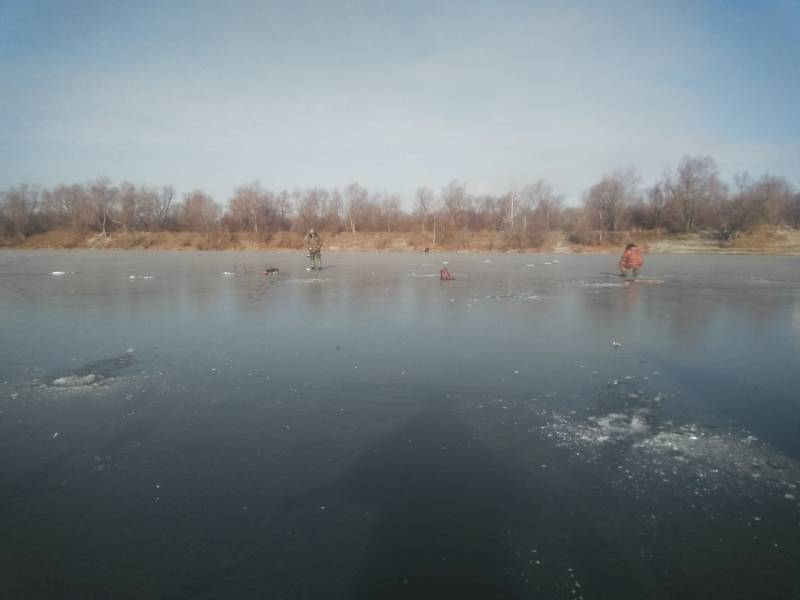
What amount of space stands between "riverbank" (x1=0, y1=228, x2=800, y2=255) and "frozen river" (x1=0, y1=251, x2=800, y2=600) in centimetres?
4426

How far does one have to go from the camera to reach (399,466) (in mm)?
3477

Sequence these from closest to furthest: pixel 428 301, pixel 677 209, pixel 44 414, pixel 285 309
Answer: pixel 44 414 → pixel 285 309 → pixel 428 301 → pixel 677 209

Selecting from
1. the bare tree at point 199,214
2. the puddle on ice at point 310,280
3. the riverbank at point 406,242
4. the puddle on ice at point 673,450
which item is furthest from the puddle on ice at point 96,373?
the bare tree at point 199,214

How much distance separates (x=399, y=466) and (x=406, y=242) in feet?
180

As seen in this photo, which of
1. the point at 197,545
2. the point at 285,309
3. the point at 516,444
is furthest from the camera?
the point at 285,309

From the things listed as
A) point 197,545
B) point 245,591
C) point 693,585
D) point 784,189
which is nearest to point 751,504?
point 693,585

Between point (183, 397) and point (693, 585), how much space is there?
4504 mm

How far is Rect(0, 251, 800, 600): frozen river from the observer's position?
2428mm

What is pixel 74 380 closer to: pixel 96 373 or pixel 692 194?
pixel 96 373

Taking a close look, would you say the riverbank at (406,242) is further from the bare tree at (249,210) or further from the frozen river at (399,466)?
the frozen river at (399,466)

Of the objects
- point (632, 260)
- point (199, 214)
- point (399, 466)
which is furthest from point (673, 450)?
point (199, 214)

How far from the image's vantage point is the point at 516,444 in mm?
3850

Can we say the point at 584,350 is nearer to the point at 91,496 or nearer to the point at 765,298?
the point at 91,496

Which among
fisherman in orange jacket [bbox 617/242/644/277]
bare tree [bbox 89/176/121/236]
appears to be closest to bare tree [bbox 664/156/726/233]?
fisherman in orange jacket [bbox 617/242/644/277]
